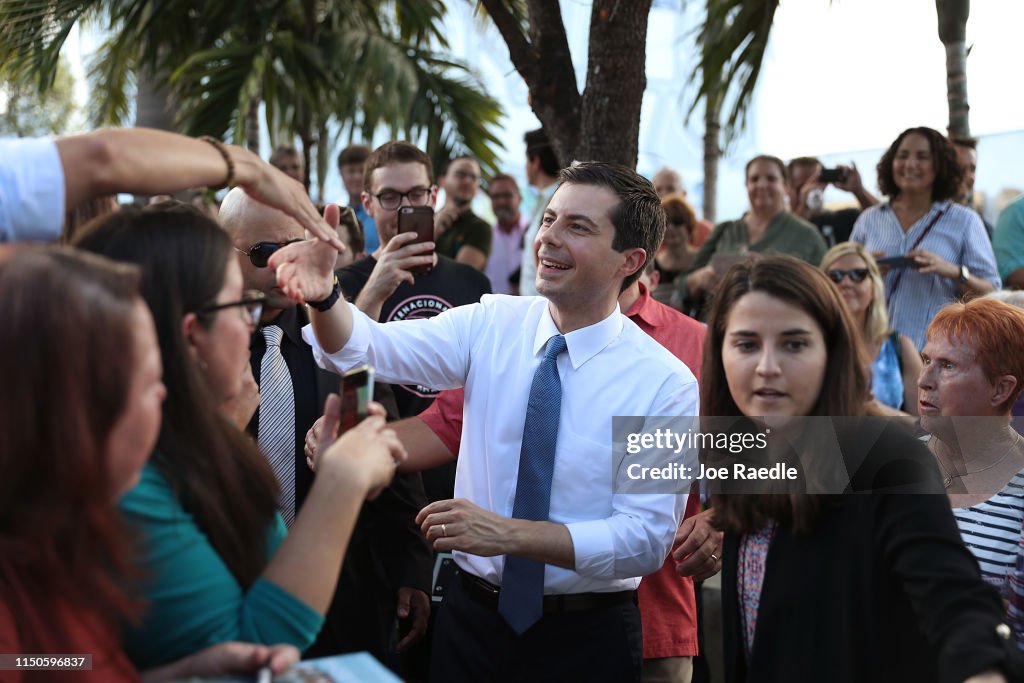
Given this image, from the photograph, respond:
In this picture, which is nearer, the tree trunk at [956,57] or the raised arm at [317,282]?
the raised arm at [317,282]

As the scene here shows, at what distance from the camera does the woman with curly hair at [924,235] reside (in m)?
5.39

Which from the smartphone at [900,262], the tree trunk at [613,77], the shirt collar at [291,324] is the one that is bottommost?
the shirt collar at [291,324]

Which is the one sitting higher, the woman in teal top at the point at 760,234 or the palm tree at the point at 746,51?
the palm tree at the point at 746,51

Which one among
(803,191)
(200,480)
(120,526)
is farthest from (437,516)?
(803,191)

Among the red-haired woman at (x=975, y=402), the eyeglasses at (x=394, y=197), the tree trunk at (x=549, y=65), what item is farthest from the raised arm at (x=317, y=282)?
the tree trunk at (x=549, y=65)

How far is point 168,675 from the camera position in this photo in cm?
151

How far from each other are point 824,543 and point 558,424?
2.86 ft

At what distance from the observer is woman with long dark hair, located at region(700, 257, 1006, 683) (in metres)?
1.88

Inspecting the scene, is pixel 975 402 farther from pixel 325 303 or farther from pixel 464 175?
pixel 464 175

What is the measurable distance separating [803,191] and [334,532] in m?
6.23

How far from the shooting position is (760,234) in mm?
6020

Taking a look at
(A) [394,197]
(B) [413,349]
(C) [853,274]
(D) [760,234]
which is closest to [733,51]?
(D) [760,234]

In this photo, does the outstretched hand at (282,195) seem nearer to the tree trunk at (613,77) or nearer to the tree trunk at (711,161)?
the tree trunk at (613,77)

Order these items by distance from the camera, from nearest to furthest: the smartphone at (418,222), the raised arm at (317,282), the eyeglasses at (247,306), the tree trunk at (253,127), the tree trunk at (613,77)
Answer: the eyeglasses at (247,306)
the raised arm at (317,282)
the smartphone at (418,222)
the tree trunk at (613,77)
the tree trunk at (253,127)
